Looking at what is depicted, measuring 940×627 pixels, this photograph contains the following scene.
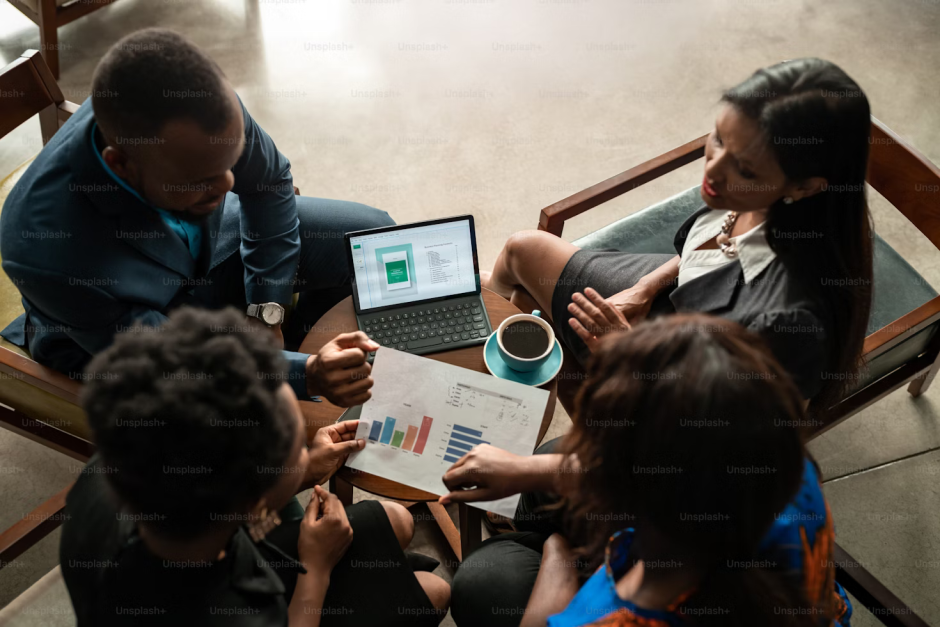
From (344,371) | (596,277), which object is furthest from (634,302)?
(344,371)

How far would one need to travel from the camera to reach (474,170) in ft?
9.61

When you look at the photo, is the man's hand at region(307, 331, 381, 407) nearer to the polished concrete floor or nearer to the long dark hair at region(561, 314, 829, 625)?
the long dark hair at region(561, 314, 829, 625)

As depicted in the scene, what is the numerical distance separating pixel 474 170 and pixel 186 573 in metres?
2.15

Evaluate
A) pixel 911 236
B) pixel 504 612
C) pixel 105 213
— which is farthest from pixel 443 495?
pixel 911 236

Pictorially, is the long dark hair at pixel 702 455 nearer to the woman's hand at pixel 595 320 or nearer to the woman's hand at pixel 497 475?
the woman's hand at pixel 497 475

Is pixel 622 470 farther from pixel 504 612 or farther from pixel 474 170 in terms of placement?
pixel 474 170

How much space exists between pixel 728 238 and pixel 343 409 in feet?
3.31

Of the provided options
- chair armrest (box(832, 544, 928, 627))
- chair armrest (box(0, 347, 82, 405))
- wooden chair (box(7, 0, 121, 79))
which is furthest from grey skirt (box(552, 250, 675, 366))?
wooden chair (box(7, 0, 121, 79))

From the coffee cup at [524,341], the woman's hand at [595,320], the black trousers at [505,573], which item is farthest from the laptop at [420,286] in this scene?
the black trousers at [505,573]

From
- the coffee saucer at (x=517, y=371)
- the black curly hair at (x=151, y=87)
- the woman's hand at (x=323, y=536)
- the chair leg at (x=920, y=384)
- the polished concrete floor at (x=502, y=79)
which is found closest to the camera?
the black curly hair at (x=151, y=87)

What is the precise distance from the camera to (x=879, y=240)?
6.75 ft

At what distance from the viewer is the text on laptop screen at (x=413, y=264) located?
1682mm

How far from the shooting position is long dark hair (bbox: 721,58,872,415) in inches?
55.2

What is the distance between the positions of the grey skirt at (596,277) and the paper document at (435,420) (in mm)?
371
